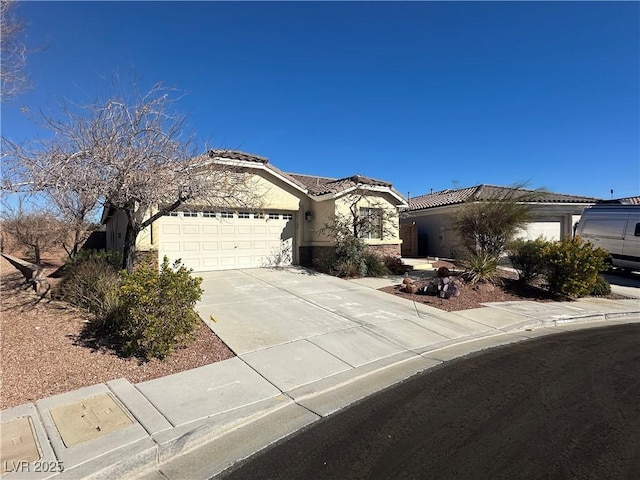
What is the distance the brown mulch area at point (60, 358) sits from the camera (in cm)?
446

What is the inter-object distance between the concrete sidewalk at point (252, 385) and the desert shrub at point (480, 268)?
2.30 m

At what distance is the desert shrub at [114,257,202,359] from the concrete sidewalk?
0.69 m

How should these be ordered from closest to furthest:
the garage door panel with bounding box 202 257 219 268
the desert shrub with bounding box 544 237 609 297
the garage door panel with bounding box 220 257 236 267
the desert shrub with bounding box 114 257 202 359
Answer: the desert shrub with bounding box 114 257 202 359 → the desert shrub with bounding box 544 237 609 297 → the garage door panel with bounding box 202 257 219 268 → the garage door panel with bounding box 220 257 236 267

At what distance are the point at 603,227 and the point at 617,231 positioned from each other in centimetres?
62

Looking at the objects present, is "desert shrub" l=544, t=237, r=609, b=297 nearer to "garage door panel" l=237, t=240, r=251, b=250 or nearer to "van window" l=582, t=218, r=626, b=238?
"van window" l=582, t=218, r=626, b=238

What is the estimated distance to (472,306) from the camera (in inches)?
393

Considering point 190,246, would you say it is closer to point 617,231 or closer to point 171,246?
point 171,246

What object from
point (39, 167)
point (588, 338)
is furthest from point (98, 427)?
point (588, 338)

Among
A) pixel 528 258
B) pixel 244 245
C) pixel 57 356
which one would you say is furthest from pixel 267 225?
pixel 57 356

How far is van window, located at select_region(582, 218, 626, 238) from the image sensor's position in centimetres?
1513

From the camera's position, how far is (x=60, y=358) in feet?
16.9

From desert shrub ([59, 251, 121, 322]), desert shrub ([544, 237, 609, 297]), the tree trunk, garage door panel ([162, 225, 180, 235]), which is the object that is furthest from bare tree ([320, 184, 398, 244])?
desert shrub ([59, 251, 121, 322])

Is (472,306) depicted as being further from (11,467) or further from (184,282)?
(11,467)

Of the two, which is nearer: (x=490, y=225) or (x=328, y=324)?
(x=328, y=324)
